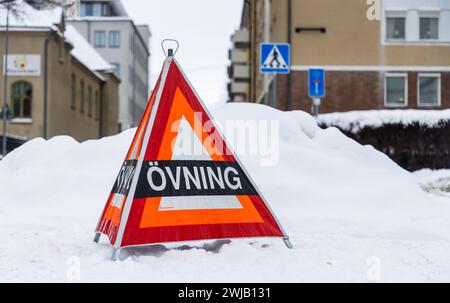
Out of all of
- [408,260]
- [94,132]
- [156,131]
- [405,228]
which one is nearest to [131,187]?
[156,131]

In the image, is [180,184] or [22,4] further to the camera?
[22,4]

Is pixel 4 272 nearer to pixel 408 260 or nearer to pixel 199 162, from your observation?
pixel 199 162

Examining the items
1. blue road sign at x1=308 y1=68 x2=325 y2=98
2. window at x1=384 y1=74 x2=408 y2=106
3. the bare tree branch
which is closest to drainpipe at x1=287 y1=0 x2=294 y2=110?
window at x1=384 y1=74 x2=408 y2=106

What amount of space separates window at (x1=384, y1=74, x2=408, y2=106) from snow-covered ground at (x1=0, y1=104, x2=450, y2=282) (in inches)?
566

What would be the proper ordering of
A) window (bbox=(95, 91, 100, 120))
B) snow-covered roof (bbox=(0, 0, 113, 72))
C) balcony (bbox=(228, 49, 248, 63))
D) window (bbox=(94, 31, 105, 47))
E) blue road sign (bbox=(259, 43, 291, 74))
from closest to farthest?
1. blue road sign (bbox=(259, 43, 291, 74))
2. snow-covered roof (bbox=(0, 0, 113, 72))
3. balcony (bbox=(228, 49, 248, 63))
4. window (bbox=(95, 91, 100, 120))
5. window (bbox=(94, 31, 105, 47))

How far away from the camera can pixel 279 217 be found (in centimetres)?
809

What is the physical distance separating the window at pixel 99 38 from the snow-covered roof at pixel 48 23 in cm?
1334

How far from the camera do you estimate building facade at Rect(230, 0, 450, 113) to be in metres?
26.9

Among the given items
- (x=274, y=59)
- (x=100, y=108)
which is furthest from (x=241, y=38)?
(x=274, y=59)

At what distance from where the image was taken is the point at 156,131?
A: 576cm

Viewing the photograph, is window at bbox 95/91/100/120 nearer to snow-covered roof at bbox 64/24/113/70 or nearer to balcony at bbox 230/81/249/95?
snow-covered roof at bbox 64/24/113/70

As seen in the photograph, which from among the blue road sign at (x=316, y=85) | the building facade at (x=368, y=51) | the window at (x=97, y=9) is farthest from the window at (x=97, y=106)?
the blue road sign at (x=316, y=85)

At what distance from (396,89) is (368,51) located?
2.03 meters

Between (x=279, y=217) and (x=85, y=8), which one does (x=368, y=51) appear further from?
(x=85, y=8)
